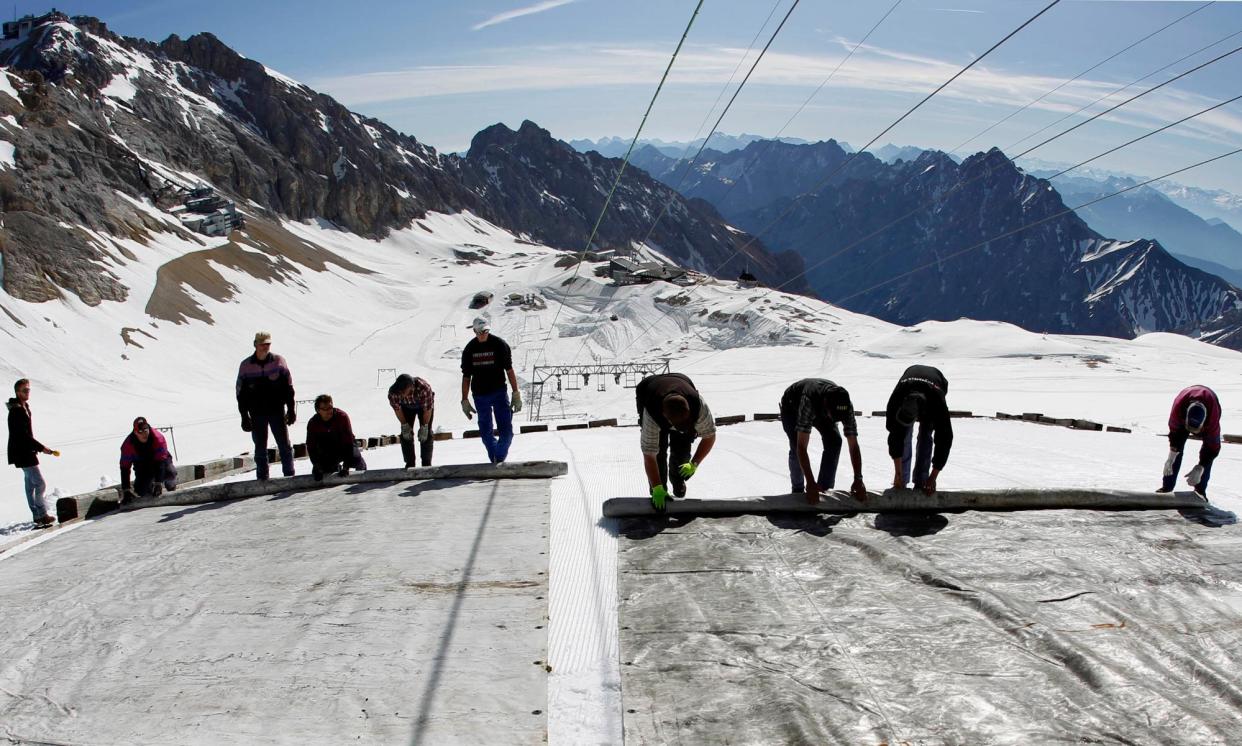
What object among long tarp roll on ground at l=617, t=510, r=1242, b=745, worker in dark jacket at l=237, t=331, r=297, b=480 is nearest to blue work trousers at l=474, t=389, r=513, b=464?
worker in dark jacket at l=237, t=331, r=297, b=480

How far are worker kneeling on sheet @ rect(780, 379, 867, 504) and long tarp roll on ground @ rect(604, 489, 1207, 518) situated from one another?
6.0 inches

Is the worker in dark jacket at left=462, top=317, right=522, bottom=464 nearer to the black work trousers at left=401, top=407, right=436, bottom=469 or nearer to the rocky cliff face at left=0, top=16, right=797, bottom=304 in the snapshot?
the black work trousers at left=401, top=407, right=436, bottom=469

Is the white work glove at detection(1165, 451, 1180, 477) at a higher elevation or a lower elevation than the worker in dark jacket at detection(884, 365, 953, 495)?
lower

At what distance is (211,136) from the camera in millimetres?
112688

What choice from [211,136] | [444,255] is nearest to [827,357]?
[444,255]

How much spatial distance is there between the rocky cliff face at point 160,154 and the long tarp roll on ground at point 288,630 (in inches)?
1746

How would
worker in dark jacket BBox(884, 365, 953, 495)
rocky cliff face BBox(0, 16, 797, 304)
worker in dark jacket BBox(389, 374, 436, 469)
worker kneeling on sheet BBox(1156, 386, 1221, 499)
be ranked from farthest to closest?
rocky cliff face BBox(0, 16, 797, 304)
worker in dark jacket BBox(389, 374, 436, 469)
worker kneeling on sheet BBox(1156, 386, 1221, 499)
worker in dark jacket BBox(884, 365, 953, 495)

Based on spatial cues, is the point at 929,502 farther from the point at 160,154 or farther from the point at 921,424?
the point at 160,154

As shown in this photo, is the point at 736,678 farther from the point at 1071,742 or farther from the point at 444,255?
the point at 444,255

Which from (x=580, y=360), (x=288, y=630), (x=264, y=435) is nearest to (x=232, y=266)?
(x=580, y=360)

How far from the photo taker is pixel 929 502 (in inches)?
284

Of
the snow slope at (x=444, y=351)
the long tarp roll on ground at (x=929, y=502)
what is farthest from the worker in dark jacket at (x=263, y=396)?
the snow slope at (x=444, y=351)

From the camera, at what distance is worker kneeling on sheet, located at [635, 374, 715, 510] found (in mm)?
6734

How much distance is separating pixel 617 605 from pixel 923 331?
61.4 metres
